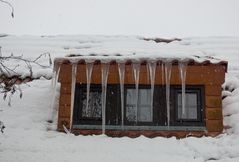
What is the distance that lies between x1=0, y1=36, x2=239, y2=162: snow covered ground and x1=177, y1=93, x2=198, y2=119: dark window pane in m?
0.49

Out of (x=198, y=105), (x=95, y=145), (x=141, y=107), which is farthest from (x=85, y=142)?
(x=198, y=105)

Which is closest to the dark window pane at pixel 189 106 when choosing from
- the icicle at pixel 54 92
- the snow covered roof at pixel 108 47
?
the snow covered roof at pixel 108 47

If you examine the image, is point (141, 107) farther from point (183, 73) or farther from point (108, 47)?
point (108, 47)

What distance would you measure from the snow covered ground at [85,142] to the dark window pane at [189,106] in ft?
1.61

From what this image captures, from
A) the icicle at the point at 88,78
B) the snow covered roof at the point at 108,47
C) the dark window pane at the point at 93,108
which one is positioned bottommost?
the dark window pane at the point at 93,108

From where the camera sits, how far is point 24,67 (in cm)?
711

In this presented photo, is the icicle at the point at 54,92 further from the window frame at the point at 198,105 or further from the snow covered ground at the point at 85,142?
the window frame at the point at 198,105

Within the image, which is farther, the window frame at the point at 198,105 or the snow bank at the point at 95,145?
the window frame at the point at 198,105

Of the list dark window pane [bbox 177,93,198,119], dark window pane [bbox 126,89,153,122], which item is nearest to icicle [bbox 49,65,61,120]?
dark window pane [bbox 126,89,153,122]

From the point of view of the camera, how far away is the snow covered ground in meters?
5.05

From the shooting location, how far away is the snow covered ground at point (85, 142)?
16.6 feet

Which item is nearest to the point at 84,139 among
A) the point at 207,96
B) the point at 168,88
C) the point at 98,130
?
the point at 98,130

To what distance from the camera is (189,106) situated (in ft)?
20.0

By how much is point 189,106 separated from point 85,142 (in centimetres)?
172
